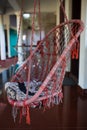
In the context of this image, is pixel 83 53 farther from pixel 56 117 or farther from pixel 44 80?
pixel 44 80

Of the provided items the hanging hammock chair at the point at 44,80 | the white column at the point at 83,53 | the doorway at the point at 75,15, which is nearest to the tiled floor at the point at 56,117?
the white column at the point at 83,53

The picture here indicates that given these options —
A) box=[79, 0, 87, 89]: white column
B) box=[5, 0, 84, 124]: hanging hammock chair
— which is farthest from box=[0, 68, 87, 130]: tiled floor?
box=[5, 0, 84, 124]: hanging hammock chair

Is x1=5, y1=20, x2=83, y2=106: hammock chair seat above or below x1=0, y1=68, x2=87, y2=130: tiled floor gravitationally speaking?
above

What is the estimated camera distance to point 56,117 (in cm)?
280

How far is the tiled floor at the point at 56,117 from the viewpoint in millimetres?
2522

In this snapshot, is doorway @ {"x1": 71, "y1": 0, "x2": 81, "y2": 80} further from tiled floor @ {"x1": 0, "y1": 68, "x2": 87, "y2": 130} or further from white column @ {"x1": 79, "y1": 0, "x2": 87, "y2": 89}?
tiled floor @ {"x1": 0, "y1": 68, "x2": 87, "y2": 130}

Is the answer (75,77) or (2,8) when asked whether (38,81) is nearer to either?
(75,77)

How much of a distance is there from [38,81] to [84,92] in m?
1.64

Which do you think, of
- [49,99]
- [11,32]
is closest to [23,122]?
[49,99]

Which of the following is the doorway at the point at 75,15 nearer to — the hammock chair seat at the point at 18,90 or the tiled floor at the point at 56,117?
the tiled floor at the point at 56,117

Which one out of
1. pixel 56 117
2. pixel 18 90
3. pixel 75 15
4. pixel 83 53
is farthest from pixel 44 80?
pixel 75 15

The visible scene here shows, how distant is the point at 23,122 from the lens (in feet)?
8.73

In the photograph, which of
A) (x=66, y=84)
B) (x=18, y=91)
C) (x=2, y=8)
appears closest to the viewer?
(x=18, y=91)

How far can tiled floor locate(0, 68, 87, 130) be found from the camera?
252cm
